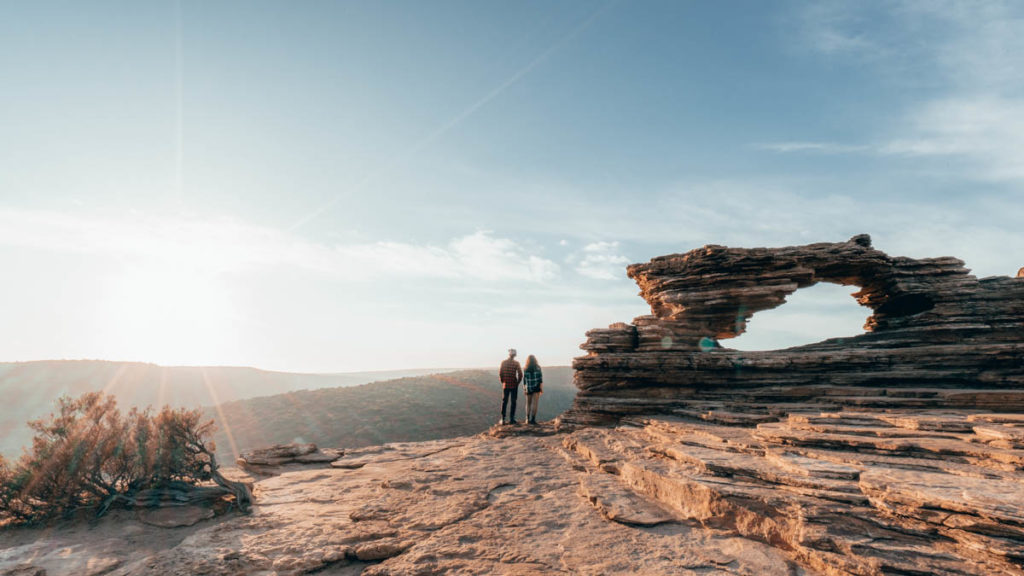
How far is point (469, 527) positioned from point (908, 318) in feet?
62.9

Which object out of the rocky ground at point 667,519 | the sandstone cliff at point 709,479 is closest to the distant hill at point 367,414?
the sandstone cliff at point 709,479

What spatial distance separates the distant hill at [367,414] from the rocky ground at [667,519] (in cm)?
2114

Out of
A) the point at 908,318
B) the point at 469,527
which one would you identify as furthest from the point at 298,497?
the point at 908,318

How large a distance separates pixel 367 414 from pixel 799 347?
31.4 m

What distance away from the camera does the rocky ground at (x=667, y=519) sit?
5434 millimetres

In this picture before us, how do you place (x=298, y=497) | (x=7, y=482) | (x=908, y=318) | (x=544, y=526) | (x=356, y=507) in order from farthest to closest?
(x=908, y=318)
(x=298, y=497)
(x=356, y=507)
(x=7, y=482)
(x=544, y=526)

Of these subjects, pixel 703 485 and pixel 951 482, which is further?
pixel 703 485

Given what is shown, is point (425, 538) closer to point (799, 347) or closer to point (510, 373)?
point (510, 373)

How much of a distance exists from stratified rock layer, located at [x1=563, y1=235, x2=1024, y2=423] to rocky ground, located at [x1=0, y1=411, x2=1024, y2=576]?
13.3ft

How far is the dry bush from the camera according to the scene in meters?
7.79

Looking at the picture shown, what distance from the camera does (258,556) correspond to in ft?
20.2

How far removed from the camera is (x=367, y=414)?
3472cm

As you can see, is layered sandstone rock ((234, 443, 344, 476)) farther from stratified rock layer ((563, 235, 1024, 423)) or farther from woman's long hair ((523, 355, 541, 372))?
stratified rock layer ((563, 235, 1024, 423))

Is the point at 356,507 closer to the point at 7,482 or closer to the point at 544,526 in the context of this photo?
the point at 544,526
